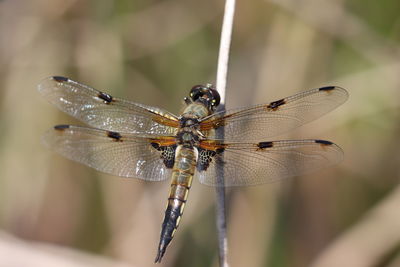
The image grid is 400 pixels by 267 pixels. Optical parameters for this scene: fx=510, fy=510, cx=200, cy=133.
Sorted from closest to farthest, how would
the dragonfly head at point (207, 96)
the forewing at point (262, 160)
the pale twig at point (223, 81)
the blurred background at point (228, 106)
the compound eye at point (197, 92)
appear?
the pale twig at point (223, 81) → the forewing at point (262, 160) → the dragonfly head at point (207, 96) → the compound eye at point (197, 92) → the blurred background at point (228, 106)

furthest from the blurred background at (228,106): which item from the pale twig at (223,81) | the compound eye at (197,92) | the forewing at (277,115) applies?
the pale twig at (223,81)

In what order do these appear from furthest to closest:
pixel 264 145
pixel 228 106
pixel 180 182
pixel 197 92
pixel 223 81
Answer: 1. pixel 228 106
2. pixel 197 92
3. pixel 180 182
4. pixel 264 145
5. pixel 223 81

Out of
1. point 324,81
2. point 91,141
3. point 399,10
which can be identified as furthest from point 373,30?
point 91,141

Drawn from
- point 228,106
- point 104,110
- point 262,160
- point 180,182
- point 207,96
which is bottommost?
point 180,182

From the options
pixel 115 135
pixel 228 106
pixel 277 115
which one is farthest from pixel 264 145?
pixel 228 106

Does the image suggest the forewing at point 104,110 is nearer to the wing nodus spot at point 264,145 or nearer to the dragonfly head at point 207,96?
the dragonfly head at point 207,96

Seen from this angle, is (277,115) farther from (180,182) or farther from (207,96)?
(180,182)

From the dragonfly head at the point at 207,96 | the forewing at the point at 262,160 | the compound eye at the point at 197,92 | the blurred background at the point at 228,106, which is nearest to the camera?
the forewing at the point at 262,160

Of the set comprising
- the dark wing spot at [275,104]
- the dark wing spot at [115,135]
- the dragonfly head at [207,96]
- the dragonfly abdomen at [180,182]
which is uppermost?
the dragonfly head at [207,96]
